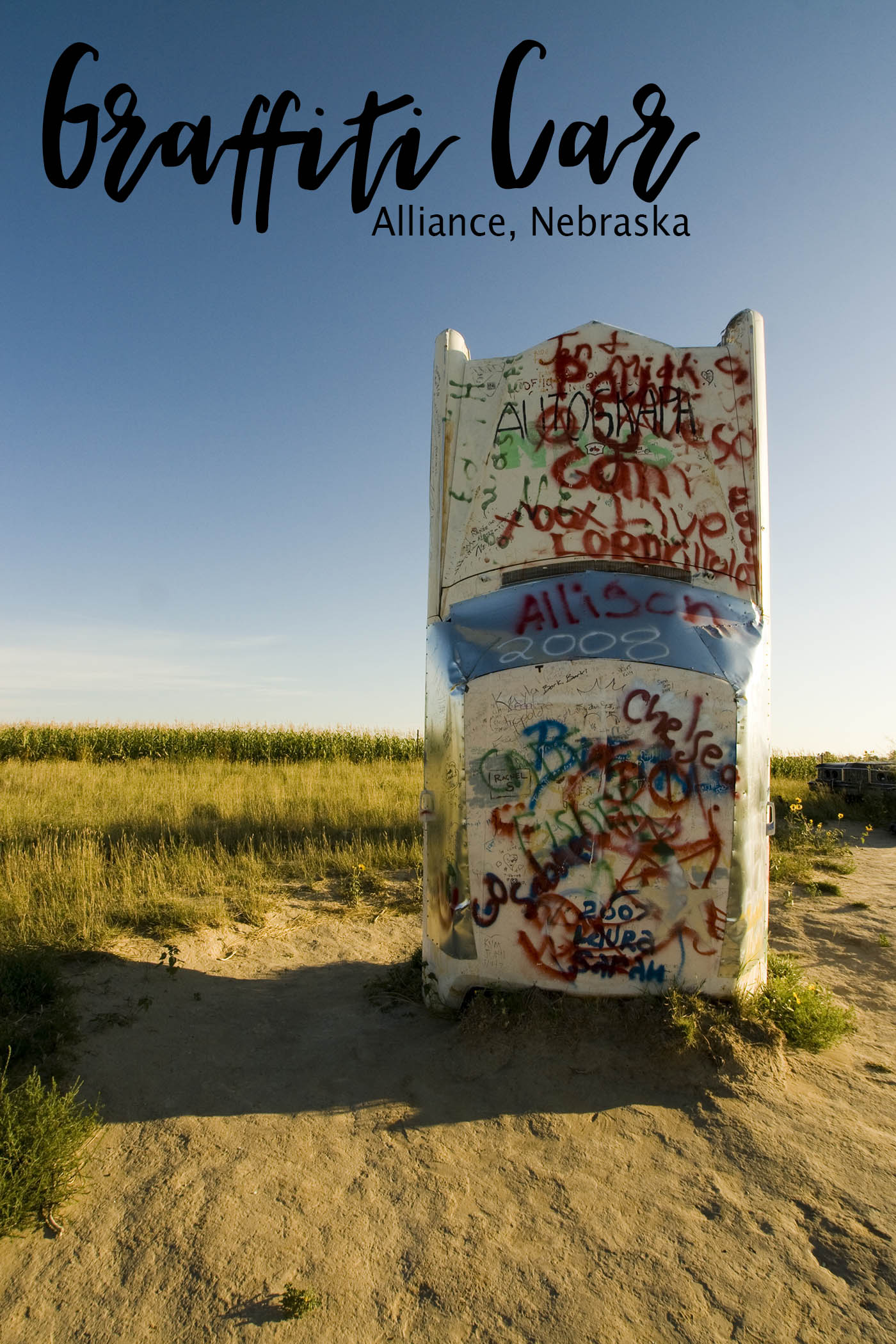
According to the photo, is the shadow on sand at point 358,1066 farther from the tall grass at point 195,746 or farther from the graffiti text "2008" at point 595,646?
the tall grass at point 195,746

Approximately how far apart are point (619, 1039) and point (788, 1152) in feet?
3.34

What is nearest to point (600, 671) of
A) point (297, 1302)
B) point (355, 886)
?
point (297, 1302)

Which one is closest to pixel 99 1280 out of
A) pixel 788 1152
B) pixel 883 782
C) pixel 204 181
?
pixel 788 1152

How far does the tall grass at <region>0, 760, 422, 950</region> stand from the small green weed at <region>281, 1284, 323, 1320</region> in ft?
13.3

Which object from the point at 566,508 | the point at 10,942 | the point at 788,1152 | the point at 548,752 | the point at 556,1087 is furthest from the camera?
the point at 10,942

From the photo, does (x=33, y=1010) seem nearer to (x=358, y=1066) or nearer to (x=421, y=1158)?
(x=358, y=1066)

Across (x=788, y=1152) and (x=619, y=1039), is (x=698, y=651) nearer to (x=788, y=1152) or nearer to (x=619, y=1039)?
(x=619, y=1039)

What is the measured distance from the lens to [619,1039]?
4.46 metres

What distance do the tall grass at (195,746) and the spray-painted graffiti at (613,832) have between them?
2011cm

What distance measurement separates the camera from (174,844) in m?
9.98

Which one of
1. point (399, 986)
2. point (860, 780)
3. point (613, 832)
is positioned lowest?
point (399, 986)

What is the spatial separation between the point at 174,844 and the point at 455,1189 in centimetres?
744

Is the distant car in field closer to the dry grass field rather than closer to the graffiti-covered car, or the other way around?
the dry grass field

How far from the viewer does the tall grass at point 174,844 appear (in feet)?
23.1
